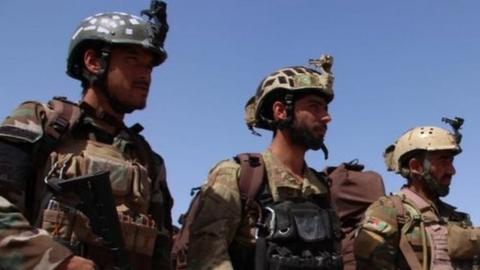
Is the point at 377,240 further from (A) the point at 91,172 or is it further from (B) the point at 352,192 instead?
(A) the point at 91,172

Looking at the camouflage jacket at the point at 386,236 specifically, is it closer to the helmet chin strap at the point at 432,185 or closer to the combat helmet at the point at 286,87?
the helmet chin strap at the point at 432,185

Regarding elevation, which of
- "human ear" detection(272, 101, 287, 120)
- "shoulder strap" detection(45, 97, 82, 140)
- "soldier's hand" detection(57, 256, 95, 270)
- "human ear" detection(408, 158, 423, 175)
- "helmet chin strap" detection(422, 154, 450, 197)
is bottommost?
"soldier's hand" detection(57, 256, 95, 270)

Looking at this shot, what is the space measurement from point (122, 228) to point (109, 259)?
24 centimetres

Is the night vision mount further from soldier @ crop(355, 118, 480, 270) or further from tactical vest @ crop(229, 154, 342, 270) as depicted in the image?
tactical vest @ crop(229, 154, 342, 270)

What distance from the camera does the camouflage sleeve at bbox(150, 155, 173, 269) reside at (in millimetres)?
5230

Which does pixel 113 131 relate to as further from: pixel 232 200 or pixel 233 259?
pixel 233 259

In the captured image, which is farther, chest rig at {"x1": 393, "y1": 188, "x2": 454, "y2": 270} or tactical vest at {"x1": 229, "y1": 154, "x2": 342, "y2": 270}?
chest rig at {"x1": 393, "y1": 188, "x2": 454, "y2": 270}

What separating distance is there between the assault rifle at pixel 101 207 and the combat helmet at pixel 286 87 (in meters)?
2.81

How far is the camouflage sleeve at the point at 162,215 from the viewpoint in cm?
523

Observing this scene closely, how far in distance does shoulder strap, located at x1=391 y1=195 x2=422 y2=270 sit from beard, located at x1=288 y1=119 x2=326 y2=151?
1916mm

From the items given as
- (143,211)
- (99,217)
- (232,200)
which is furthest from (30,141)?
(232,200)

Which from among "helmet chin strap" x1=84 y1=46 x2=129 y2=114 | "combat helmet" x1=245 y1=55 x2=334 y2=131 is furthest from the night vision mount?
"helmet chin strap" x1=84 y1=46 x2=129 y2=114

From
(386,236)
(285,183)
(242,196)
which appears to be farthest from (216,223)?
(386,236)

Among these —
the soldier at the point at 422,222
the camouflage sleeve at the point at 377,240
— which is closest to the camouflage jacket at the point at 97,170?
the camouflage sleeve at the point at 377,240
